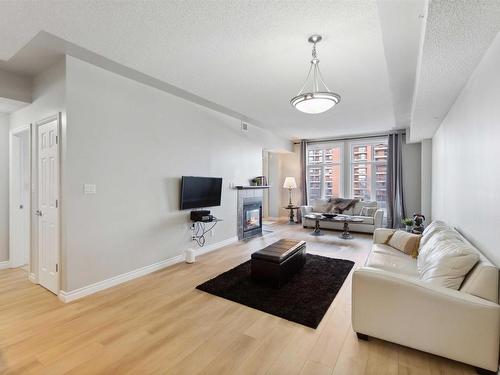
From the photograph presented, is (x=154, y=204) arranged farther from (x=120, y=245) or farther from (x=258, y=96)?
(x=258, y=96)

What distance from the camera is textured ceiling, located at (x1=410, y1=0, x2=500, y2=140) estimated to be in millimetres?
1475

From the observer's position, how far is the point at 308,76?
3307 millimetres

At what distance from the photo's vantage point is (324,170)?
26.8ft

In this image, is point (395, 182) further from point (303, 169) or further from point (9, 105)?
point (9, 105)

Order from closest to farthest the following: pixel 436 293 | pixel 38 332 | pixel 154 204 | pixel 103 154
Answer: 1. pixel 436 293
2. pixel 38 332
3. pixel 103 154
4. pixel 154 204

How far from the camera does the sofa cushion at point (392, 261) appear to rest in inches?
109

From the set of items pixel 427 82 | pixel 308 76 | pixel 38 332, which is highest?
pixel 308 76

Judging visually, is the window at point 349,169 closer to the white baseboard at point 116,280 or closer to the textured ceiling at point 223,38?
the textured ceiling at point 223,38

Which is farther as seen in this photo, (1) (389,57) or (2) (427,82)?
(1) (389,57)

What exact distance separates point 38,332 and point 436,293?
11.0 ft

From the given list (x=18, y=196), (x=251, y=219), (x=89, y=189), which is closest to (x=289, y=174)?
(x=251, y=219)

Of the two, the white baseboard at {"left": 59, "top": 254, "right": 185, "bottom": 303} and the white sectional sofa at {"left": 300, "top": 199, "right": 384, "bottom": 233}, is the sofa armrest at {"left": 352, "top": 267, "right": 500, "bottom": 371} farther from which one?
the white sectional sofa at {"left": 300, "top": 199, "right": 384, "bottom": 233}

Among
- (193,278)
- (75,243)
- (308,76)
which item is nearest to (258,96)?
(308,76)

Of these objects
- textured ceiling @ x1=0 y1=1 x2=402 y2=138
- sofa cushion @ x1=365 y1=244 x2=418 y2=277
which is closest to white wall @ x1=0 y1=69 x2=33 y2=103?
textured ceiling @ x1=0 y1=1 x2=402 y2=138
